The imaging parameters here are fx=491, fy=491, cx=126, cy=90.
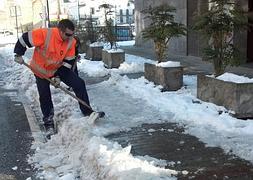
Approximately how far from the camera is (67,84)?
24.6ft

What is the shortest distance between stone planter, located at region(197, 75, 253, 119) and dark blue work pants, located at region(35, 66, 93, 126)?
6.36ft

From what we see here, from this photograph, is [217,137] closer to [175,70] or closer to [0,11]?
[175,70]

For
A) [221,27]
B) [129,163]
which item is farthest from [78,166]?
[221,27]

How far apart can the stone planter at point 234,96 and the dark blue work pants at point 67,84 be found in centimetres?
194

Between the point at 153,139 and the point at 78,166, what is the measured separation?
1.15 m

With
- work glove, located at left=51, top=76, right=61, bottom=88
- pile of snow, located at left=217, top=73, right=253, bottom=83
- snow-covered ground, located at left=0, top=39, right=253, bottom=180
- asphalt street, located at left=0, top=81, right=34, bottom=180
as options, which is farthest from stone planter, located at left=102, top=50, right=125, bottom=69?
pile of snow, located at left=217, top=73, right=253, bottom=83

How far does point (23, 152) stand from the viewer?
21.5 feet

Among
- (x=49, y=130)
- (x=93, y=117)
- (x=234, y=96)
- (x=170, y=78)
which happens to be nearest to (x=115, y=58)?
(x=170, y=78)

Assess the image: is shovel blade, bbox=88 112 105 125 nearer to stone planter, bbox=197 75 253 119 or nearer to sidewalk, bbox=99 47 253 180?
sidewalk, bbox=99 47 253 180

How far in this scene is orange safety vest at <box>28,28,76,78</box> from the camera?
7.11 metres

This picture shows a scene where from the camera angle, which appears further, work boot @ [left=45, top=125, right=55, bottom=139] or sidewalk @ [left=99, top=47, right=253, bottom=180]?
work boot @ [left=45, top=125, right=55, bottom=139]

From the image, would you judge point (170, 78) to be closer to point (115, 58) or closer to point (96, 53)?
point (115, 58)

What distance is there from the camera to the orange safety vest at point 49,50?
711cm

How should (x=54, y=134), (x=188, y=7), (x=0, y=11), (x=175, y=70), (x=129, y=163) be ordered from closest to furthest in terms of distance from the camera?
(x=129, y=163) < (x=54, y=134) < (x=175, y=70) < (x=188, y=7) < (x=0, y=11)
